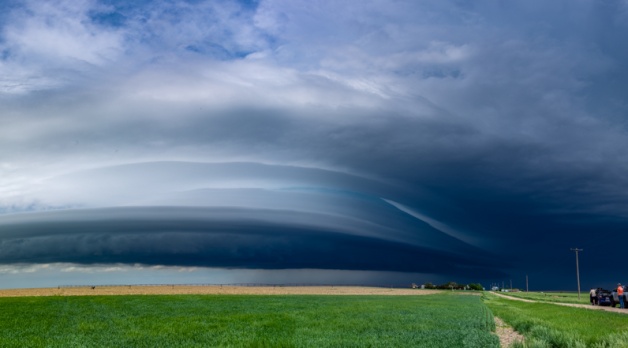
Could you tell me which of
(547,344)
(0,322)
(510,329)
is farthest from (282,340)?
(0,322)

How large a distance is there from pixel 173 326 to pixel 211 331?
178 inches

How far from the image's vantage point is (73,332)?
30594 mm

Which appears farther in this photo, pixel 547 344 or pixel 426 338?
pixel 426 338

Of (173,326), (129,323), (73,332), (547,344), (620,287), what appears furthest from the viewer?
(620,287)

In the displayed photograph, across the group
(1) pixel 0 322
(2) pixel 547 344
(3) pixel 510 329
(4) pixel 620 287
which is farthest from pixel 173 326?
(4) pixel 620 287

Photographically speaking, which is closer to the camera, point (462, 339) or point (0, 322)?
point (462, 339)

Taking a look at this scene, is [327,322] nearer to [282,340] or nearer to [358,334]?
[358,334]

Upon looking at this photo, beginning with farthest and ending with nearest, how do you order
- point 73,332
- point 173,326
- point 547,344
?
1. point 173,326
2. point 73,332
3. point 547,344

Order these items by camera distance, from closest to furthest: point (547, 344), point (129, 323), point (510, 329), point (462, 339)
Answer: point (547, 344)
point (462, 339)
point (129, 323)
point (510, 329)

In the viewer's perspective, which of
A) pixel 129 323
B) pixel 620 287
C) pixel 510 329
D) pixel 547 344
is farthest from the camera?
pixel 620 287

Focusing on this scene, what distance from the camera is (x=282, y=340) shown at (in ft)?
86.0

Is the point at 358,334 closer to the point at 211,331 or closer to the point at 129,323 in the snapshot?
the point at 211,331

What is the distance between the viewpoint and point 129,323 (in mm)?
36219

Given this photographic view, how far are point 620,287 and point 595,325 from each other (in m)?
40.6
